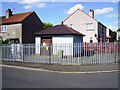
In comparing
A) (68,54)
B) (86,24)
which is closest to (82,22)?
(86,24)

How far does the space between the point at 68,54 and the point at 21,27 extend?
1964 centimetres

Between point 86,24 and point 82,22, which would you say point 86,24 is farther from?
point 82,22

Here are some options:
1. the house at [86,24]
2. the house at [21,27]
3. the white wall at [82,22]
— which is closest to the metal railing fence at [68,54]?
the house at [21,27]

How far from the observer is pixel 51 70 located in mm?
15523

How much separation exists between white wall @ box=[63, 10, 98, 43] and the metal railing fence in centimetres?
2209

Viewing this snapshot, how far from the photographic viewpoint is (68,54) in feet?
71.3

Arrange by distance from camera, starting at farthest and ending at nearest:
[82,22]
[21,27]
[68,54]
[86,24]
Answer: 1. [82,22]
2. [86,24]
3. [21,27]
4. [68,54]

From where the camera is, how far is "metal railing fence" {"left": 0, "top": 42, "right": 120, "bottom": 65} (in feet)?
61.9

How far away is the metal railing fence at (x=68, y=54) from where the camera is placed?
18855 mm

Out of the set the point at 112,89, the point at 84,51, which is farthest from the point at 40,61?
the point at 112,89

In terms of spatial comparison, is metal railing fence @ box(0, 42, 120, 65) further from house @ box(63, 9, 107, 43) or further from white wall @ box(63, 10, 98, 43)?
white wall @ box(63, 10, 98, 43)

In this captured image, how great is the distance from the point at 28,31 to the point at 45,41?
13.1 metres

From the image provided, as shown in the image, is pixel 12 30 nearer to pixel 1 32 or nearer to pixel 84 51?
pixel 1 32

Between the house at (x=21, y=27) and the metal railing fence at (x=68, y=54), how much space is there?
18.5 m
